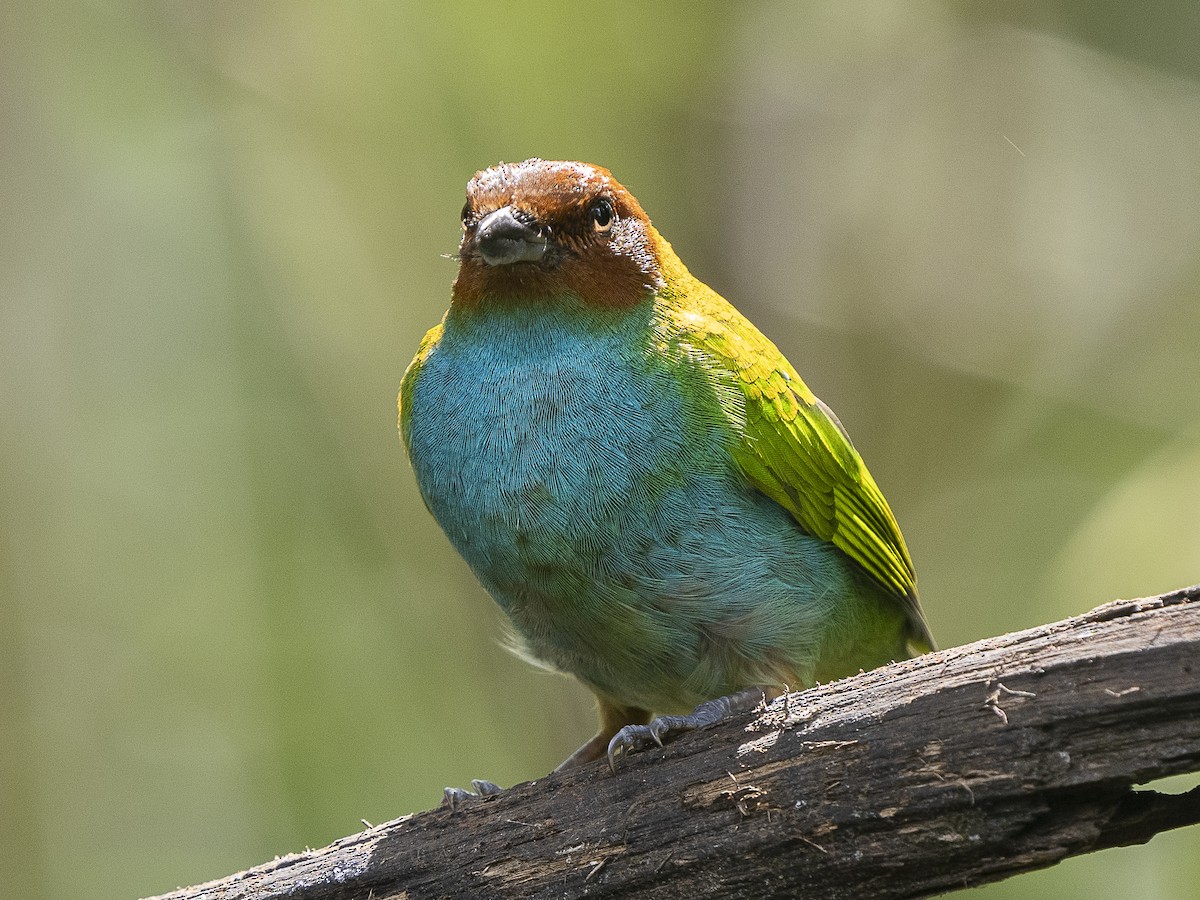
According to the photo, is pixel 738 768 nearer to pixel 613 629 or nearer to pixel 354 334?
pixel 613 629

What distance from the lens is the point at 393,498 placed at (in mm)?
7516

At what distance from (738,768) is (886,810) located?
1.37ft

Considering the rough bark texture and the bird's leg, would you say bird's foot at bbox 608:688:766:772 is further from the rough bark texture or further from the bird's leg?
the bird's leg

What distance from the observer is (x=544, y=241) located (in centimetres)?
403

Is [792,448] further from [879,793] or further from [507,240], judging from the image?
[879,793]

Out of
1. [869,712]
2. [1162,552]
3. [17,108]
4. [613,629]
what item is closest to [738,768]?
[869,712]

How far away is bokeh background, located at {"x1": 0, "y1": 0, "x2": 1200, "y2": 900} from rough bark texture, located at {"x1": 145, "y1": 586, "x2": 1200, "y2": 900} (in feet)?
11.3

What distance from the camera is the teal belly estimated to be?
383 centimetres

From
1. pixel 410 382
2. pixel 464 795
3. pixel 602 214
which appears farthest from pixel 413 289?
pixel 464 795

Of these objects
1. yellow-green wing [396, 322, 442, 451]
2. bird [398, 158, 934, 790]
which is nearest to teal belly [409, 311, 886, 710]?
bird [398, 158, 934, 790]

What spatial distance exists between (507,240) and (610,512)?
0.89 metres

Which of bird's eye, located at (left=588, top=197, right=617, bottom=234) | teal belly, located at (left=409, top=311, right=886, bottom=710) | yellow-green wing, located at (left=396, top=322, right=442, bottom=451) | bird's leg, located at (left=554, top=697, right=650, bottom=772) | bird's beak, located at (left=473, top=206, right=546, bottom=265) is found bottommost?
bird's leg, located at (left=554, top=697, right=650, bottom=772)

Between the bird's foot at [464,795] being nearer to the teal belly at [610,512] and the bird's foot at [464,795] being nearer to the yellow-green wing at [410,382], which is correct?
the teal belly at [610,512]

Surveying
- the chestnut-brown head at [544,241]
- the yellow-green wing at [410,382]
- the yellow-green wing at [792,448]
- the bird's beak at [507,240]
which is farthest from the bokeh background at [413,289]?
the bird's beak at [507,240]
